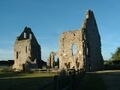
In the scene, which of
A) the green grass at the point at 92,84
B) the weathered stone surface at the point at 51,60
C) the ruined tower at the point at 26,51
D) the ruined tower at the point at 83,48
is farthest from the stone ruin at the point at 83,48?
the green grass at the point at 92,84

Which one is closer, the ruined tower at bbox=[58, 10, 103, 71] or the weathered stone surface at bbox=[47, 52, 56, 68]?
the ruined tower at bbox=[58, 10, 103, 71]

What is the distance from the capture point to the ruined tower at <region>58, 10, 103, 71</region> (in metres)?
53.3

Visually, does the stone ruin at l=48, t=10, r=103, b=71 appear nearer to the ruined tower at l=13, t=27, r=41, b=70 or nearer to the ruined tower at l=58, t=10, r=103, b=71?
the ruined tower at l=58, t=10, r=103, b=71

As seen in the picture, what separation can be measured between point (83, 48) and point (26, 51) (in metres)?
17.0

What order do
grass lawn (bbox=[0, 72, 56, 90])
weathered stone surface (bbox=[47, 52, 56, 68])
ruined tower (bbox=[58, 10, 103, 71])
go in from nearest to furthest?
grass lawn (bbox=[0, 72, 56, 90])
ruined tower (bbox=[58, 10, 103, 71])
weathered stone surface (bbox=[47, 52, 56, 68])

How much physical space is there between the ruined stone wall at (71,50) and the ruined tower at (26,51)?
328 inches

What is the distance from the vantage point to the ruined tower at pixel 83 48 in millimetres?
53281

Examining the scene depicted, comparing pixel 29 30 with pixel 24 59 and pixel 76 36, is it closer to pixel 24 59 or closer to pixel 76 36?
pixel 24 59

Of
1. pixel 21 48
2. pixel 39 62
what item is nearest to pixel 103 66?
pixel 39 62

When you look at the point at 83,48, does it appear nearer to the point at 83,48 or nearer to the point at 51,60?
the point at 83,48

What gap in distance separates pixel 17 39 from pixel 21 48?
332cm

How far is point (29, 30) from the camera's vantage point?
230 feet

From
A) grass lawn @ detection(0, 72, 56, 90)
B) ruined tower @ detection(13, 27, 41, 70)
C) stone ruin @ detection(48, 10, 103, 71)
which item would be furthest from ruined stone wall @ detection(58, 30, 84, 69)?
grass lawn @ detection(0, 72, 56, 90)

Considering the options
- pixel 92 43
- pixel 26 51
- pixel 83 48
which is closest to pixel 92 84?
pixel 83 48
